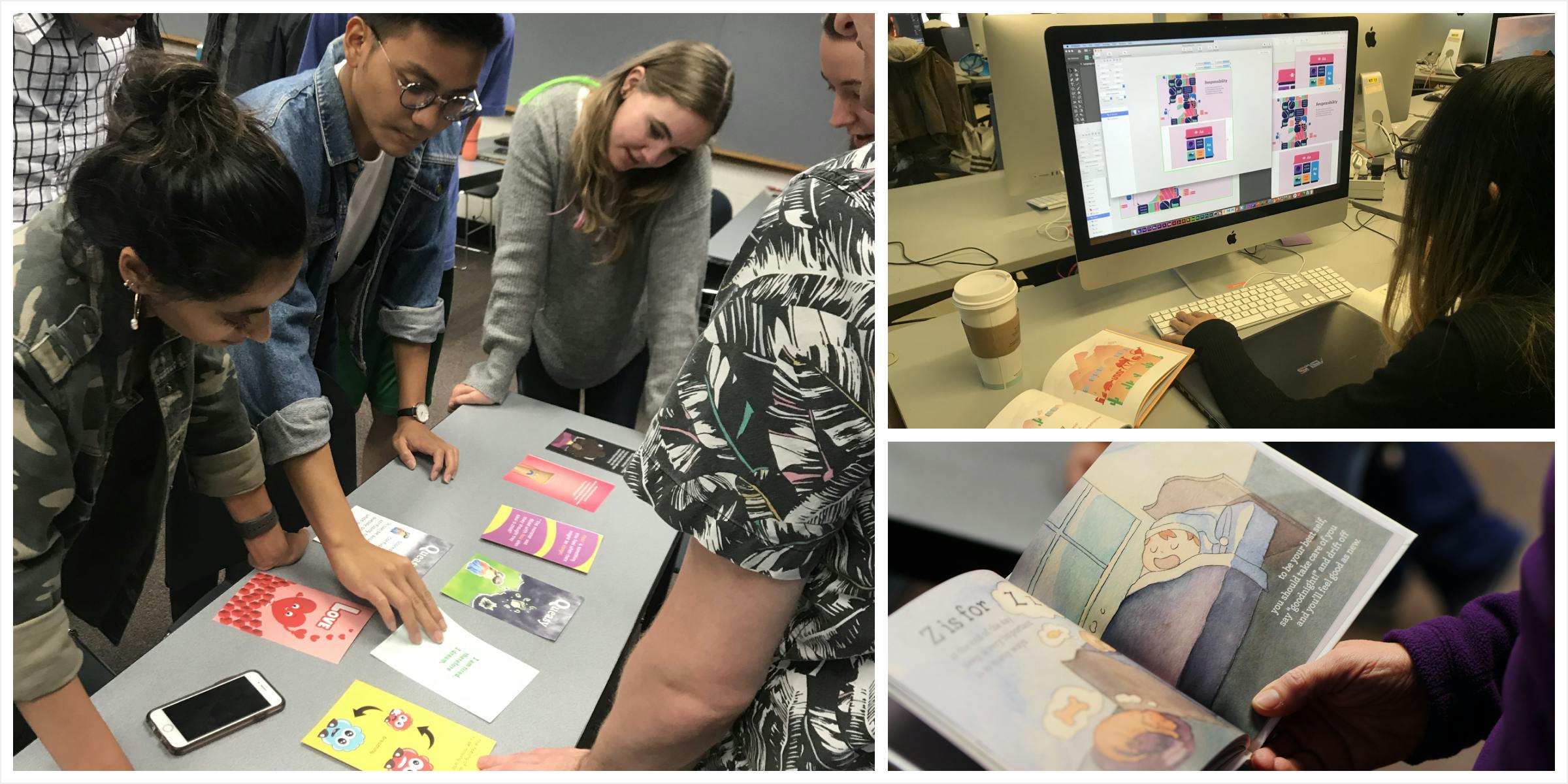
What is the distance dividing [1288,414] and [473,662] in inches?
44.6

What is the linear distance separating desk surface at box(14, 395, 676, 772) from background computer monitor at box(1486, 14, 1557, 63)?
1327 millimetres

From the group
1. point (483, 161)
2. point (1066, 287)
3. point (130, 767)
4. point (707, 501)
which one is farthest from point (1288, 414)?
point (483, 161)

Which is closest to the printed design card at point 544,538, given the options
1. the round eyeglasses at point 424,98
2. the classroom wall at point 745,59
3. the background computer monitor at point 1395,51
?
the round eyeglasses at point 424,98

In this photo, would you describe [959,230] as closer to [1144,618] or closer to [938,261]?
[938,261]

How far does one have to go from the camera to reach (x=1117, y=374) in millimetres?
1203

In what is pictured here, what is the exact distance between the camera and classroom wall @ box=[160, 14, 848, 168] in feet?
13.6

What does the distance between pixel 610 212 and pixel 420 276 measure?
1.32ft

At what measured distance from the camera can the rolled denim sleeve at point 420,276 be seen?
5.24 feet

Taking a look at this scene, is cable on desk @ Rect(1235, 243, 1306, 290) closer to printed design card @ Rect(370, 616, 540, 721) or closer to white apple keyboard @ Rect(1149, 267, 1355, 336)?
white apple keyboard @ Rect(1149, 267, 1355, 336)

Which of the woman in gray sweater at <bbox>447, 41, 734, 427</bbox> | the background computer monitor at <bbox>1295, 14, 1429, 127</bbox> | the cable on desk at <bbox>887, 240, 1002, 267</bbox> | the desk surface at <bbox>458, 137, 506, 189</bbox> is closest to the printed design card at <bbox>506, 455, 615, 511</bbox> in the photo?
the woman in gray sweater at <bbox>447, 41, 734, 427</bbox>

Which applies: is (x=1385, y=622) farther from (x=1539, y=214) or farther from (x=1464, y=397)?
(x=1539, y=214)

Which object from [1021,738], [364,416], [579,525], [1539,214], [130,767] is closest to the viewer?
[1021,738]

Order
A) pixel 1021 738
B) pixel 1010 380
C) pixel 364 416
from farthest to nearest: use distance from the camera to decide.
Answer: pixel 364 416, pixel 1010 380, pixel 1021 738

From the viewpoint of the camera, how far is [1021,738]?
55 centimetres
